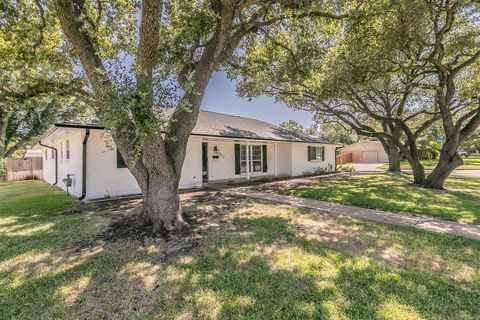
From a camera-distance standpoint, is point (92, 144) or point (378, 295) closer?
point (378, 295)

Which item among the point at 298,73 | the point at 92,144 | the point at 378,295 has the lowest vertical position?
the point at 378,295

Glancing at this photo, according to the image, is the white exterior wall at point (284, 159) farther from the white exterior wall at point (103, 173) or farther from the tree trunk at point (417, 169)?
the white exterior wall at point (103, 173)

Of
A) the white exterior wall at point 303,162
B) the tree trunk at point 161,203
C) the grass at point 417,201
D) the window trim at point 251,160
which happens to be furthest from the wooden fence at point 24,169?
the grass at point 417,201

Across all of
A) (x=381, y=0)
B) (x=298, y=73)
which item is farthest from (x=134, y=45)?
(x=381, y=0)

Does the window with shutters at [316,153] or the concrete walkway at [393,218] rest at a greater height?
the window with shutters at [316,153]

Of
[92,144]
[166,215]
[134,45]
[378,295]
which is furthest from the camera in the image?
[92,144]

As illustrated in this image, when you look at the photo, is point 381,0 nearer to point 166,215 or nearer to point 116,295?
point 166,215

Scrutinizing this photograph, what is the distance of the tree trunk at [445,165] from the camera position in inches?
426

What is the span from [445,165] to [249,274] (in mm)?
12056

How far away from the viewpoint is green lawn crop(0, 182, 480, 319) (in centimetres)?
288

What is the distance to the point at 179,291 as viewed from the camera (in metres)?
3.23

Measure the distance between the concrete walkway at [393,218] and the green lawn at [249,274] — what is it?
60cm

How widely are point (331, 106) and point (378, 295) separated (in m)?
16.6

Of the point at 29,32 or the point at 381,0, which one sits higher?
the point at 381,0
